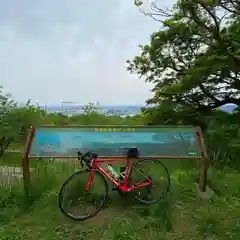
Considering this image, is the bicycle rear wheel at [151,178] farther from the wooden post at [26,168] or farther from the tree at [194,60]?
the tree at [194,60]

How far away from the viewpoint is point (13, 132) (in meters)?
Result: 12.5

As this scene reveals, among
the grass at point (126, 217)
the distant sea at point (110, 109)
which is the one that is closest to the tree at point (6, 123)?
the distant sea at point (110, 109)

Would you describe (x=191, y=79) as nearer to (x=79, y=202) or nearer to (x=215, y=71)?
(x=215, y=71)

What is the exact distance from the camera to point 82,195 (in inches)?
140

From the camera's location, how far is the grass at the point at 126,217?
2.98m

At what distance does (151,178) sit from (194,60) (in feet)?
26.4

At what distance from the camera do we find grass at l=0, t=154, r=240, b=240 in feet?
9.78

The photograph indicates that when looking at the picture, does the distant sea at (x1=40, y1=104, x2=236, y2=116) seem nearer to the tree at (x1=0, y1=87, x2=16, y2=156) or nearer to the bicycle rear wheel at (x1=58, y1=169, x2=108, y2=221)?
the tree at (x1=0, y1=87, x2=16, y2=156)

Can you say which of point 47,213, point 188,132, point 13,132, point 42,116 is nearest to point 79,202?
point 47,213

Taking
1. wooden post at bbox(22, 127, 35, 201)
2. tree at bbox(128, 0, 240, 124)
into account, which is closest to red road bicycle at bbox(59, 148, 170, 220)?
wooden post at bbox(22, 127, 35, 201)

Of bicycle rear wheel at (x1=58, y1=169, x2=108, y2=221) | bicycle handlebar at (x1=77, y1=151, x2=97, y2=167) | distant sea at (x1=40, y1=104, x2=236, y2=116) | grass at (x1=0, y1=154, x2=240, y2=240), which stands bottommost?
grass at (x1=0, y1=154, x2=240, y2=240)

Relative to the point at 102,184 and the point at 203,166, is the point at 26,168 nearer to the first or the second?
the point at 102,184

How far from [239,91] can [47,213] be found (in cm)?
916

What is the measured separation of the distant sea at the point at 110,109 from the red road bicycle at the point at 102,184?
7.90 m
